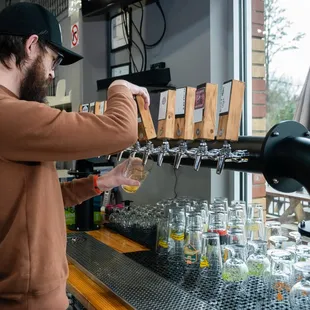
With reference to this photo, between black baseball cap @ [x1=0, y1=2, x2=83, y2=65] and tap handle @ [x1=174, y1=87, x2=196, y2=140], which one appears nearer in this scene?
black baseball cap @ [x1=0, y1=2, x2=83, y2=65]

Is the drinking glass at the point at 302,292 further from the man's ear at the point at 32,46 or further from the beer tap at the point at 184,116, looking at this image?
the man's ear at the point at 32,46

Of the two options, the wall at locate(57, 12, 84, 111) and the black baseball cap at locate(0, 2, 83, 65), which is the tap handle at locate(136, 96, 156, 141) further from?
the wall at locate(57, 12, 84, 111)

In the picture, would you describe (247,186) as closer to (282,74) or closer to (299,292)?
(282,74)

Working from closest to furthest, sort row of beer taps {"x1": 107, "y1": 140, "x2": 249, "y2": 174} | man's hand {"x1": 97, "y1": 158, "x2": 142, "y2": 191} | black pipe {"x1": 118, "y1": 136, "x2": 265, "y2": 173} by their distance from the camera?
black pipe {"x1": 118, "y1": 136, "x2": 265, "y2": 173}
row of beer taps {"x1": 107, "y1": 140, "x2": 249, "y2": 174}
man's hand {"x1": 97, "y1": 158, "x2": 142, "y2": 191}

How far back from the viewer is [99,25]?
382cm

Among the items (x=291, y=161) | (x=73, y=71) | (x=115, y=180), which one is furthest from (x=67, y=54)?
(x=73, y=71)

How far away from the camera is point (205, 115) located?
65.3 inches

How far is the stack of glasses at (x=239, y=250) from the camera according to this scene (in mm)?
1372

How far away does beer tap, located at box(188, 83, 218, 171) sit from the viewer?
1.65 metres

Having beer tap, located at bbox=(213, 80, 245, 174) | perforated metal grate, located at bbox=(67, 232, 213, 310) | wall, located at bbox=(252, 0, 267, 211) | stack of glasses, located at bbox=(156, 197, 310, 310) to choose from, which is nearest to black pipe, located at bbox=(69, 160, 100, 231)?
perforated metal grate, located at bbox=(67, 232, 213, 310)

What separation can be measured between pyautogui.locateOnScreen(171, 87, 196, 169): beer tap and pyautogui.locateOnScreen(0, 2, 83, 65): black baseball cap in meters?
0.57

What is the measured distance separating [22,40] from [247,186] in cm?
165

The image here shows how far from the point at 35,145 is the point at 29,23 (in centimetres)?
40

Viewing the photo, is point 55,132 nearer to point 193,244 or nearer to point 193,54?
point 193,244
